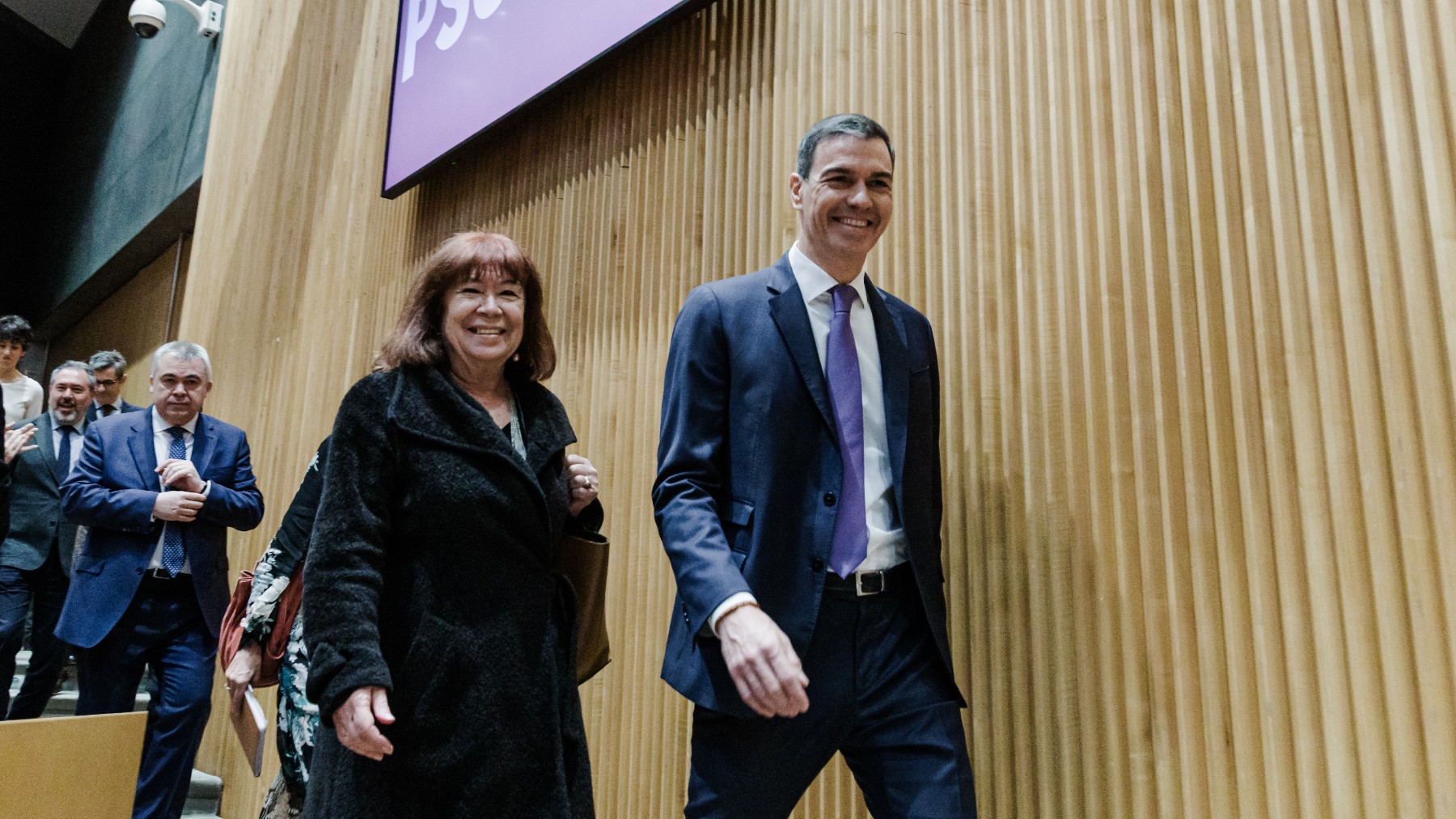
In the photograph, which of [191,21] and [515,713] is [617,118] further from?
[191,21]

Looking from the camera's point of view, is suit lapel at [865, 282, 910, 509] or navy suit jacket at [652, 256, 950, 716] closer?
navy suit jacket at [652, 256, 950, 716]

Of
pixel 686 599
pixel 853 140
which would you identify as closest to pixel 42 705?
pixel 686 599

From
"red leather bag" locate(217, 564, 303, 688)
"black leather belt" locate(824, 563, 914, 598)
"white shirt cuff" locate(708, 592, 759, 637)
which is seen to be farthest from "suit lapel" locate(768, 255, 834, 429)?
"red leather bag" locate(217, 564, 303, 688)

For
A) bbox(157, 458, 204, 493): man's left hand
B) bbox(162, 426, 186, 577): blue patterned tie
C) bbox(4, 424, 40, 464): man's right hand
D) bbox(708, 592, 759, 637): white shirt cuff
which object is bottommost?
bbox(708, 592, 759, 637): white shirt cuff

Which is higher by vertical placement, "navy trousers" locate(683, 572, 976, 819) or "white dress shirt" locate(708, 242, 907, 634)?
"white dress shirt" locate(708, 242, 907, 634)

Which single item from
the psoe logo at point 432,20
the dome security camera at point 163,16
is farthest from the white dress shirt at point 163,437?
the dome security camera at point 163,16

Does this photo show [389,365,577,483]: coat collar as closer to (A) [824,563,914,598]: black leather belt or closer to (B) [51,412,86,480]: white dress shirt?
(A) [824,563,914,598]: black leather belt

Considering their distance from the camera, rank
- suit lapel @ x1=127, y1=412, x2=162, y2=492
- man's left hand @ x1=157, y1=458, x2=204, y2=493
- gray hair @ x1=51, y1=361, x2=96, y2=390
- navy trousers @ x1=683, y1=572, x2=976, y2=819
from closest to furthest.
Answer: navy trousers @ x1=683, y1=572, x2=976, y2=819, man's left hand @ x1=157, y1=458, x2=204, y2=493, suit lapel @ x1=127, y1=412, x2=162, y2=492, gray hair @ x1=51, y1=361, x2=96, y2=390

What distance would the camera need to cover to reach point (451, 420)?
1.72m

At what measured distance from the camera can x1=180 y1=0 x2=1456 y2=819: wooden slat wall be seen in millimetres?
1542

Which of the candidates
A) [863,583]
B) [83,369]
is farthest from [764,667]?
[83,369]

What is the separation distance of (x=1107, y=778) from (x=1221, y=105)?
3.86 feet

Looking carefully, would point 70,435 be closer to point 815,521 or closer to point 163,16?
point 163,16

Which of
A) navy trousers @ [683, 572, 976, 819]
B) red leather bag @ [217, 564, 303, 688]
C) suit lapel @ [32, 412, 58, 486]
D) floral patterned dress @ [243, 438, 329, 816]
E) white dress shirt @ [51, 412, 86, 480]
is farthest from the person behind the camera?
white dress shirt @ [51, 412, 86, 480]
